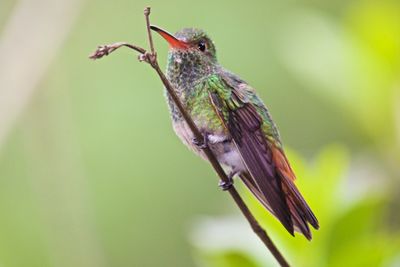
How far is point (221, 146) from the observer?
274cm

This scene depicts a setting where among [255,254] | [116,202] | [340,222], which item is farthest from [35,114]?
[116,202]

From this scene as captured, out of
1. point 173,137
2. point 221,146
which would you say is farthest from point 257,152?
point 173,137

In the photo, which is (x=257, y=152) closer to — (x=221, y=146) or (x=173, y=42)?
(x=221, y=146)

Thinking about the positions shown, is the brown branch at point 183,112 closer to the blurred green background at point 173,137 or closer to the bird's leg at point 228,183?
the bird's leg at point 228,183

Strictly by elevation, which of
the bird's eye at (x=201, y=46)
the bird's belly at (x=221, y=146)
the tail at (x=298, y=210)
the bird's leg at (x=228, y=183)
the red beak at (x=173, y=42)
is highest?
the red beak at (x=173, y=42)

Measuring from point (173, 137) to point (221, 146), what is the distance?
13.2ft

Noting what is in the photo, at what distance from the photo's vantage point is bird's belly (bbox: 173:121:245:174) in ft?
8.66

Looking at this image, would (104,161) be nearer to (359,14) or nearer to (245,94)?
(359,14)

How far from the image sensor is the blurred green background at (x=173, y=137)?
2.57 m

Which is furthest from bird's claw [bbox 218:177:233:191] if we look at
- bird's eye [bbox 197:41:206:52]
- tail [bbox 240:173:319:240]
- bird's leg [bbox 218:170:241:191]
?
bird's eye [bbox 197:41:206:52]

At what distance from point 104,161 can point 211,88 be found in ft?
12.9

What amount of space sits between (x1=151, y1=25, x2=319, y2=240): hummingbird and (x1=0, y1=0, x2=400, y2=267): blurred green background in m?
0.12

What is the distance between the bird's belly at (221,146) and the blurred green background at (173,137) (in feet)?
0.37

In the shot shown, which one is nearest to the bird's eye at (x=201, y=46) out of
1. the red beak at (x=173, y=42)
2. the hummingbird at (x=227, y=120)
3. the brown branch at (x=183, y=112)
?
the hummingbird at (x=227, y=120)
